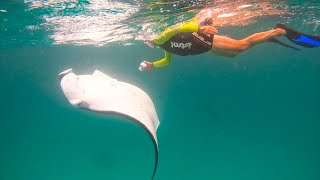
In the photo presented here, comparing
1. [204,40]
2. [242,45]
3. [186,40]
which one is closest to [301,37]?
[242,45]

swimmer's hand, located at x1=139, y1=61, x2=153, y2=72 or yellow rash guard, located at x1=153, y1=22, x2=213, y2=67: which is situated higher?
yellow rash guard, located at x1=153, y1=22, x2=213, y2=67

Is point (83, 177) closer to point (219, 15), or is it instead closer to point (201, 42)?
point (219, 15)

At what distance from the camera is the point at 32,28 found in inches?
706

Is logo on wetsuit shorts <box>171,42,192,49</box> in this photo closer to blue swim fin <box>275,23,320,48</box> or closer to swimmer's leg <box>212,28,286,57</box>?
swimmer's leg <box>212,28,286,57</box>

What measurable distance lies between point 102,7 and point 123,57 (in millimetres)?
35745

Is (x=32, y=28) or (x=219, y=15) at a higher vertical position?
(x=219, y=15)

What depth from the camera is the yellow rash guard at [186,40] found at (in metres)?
7.56

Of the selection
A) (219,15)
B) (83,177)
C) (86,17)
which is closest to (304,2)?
(219,15)

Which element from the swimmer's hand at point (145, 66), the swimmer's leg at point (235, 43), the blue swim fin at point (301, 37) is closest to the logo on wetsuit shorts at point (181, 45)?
the swimmer's leg at point (235, 43)

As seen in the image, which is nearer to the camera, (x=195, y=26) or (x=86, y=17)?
(x=195, y=26)

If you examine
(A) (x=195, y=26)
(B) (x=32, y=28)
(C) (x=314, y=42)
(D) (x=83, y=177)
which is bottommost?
(D) (x=83, y=177)

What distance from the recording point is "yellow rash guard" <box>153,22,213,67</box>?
7.56 meters

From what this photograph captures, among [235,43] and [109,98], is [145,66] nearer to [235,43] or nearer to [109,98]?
[235,43]

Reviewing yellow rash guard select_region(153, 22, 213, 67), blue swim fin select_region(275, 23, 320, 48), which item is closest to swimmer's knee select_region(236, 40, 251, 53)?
yellow rash guard select_region(153, 22, 213, 67)
